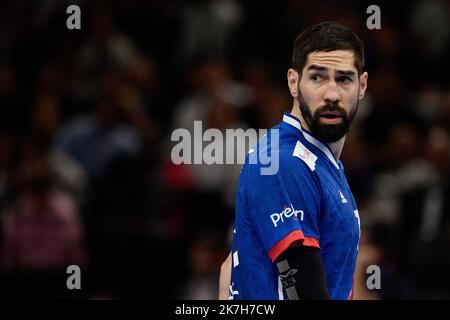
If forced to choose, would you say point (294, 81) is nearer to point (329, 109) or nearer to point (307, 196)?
point (329, 109)

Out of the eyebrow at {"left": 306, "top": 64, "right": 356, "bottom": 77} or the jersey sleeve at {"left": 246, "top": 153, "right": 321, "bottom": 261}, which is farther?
the eyebrow at {"left": 306, "top": 64, "right": 356, "bottom": 77}

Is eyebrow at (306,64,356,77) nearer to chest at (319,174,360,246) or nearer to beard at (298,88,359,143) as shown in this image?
beard at (298,88,359,143)

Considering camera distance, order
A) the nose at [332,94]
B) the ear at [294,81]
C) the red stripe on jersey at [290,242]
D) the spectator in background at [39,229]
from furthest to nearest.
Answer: the spectator in background at [39,229] → the ear at [294,81] → the nose at [332,94] → the red stripe on jersey at [290,242]

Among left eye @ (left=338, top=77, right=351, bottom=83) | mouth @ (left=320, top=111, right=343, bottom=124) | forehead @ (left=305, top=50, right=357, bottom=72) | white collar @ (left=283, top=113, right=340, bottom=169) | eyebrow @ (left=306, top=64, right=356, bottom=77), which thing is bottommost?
white collar @ (left=283, top=113, right=340, bottom=169)

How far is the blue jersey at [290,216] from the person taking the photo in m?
4.03

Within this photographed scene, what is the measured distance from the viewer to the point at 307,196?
405 centimetres

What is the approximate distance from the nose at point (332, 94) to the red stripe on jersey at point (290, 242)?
632 millimetres

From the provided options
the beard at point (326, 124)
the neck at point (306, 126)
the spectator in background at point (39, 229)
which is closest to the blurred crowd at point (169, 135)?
the spectator in background at point (39, 229)

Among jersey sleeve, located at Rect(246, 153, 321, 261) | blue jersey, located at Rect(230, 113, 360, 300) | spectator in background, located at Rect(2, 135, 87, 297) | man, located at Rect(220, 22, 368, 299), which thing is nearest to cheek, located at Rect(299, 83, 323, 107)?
man, located at Rect(220, 22, 368, 299)

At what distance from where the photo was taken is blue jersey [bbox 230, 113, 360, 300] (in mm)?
4031

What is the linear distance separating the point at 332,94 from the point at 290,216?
606 millimetres

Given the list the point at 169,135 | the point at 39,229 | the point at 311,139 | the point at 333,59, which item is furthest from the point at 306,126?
the point at 169,135

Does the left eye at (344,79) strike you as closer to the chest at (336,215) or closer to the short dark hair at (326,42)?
the short dark hair at (326,42)

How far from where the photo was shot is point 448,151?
10.2 meters
